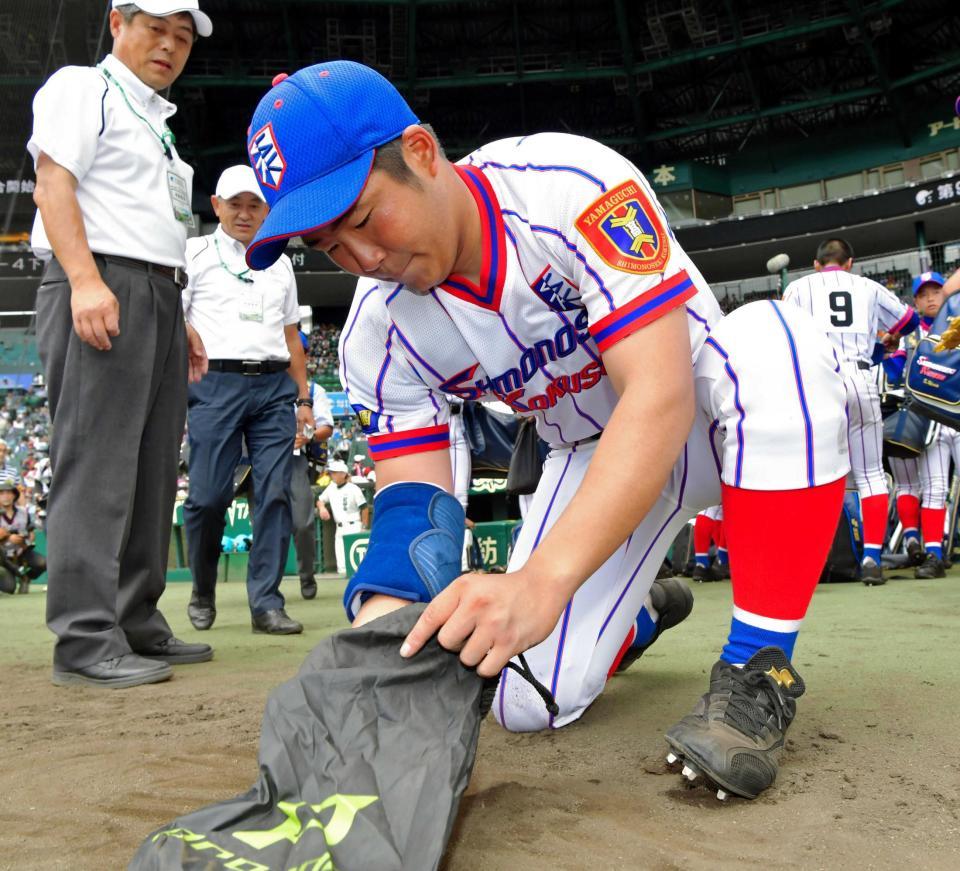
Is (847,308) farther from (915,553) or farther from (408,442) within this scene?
(408,442)

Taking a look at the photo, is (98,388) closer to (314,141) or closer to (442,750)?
(314,141)

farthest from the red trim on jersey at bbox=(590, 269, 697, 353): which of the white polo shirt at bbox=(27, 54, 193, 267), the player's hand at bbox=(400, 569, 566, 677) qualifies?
the white polo shirt at bbox=(27, 54, 193, 267)

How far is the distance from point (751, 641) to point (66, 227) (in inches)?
Answer: 82.0

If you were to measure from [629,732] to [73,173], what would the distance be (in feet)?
6.94

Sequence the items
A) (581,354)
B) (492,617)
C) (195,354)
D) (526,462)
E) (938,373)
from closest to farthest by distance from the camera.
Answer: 1. (492,617)
2. (581,354)
3. (195,354)
4. (938,373)
5. (526,462)

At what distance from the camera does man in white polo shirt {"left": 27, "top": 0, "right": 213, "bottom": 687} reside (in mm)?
2539

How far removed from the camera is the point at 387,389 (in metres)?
1.82

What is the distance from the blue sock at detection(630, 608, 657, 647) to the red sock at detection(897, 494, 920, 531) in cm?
444

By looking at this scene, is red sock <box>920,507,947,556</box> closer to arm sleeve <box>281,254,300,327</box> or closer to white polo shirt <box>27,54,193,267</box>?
arm sleeve <box>281,254,300,327</box>

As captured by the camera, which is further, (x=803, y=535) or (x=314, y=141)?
(x=803, y=535)

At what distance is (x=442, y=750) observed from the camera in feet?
3.92

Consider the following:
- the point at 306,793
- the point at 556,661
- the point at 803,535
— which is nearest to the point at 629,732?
the point at 556,661

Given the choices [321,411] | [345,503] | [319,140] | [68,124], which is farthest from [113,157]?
[345,503]

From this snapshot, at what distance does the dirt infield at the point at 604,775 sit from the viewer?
119 cm
